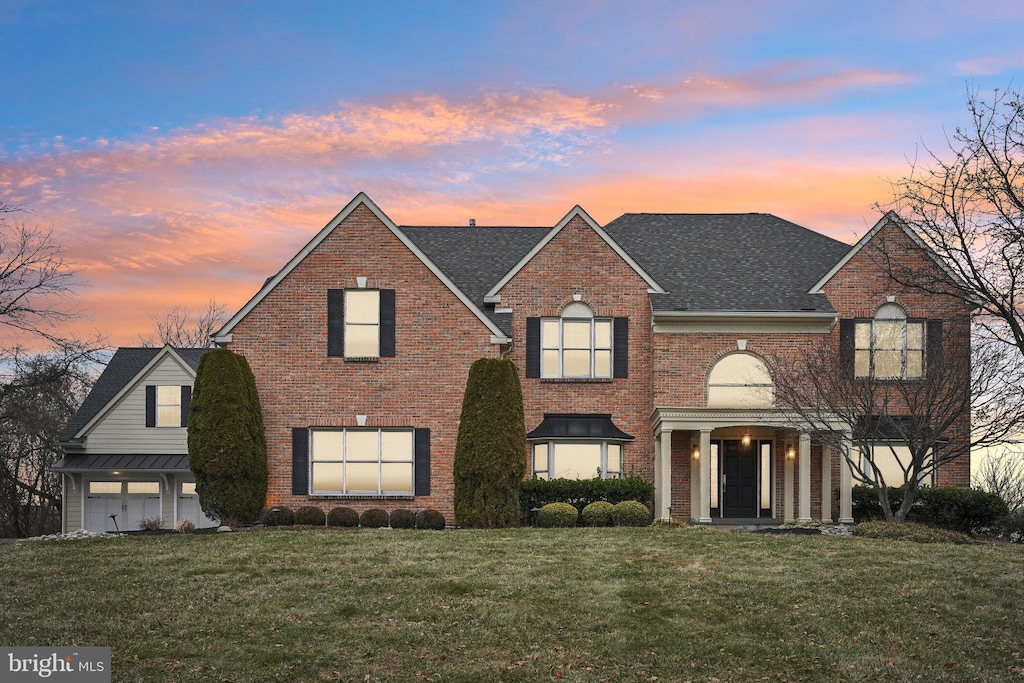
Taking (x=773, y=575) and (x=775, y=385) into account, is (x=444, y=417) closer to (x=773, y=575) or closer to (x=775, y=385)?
(x=775, y=385)

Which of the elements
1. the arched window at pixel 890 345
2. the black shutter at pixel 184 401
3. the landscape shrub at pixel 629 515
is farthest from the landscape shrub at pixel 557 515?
the black shutter at pixel 184 401

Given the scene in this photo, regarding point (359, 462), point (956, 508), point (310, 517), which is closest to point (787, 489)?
point (956, 508)

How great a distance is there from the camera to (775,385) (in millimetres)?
27094

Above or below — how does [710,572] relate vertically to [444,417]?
below

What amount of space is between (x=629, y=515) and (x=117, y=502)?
18.2 metres

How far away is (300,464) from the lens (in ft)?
88.7

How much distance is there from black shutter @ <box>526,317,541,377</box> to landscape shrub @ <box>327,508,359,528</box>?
6208 mm

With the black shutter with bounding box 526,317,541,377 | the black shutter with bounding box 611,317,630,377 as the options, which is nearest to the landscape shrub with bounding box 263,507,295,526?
the black shutter with bounding box 526,317,541,377

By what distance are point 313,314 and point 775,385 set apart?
12.3m

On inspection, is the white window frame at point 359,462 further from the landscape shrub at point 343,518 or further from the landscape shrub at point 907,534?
the landscape shrub at point 907,534

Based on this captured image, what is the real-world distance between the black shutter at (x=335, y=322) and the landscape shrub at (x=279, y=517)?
13.9ft

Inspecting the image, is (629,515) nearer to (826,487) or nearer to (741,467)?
(741,467)

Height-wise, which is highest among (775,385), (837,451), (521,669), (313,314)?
(313,314)

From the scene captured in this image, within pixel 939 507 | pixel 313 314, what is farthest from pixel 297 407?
pixel 939 507
